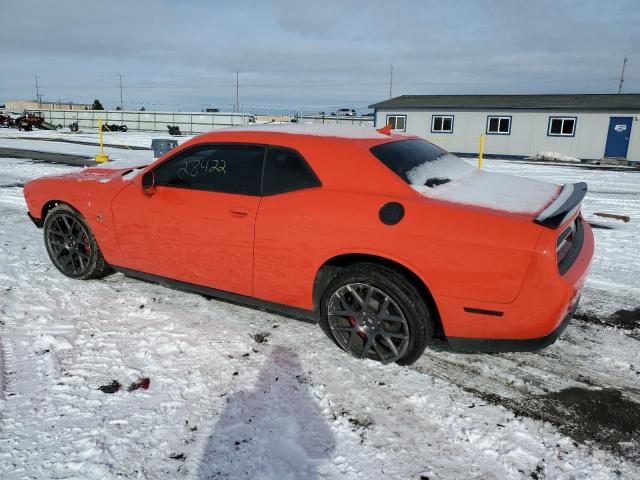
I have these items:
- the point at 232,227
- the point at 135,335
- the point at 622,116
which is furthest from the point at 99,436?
the point at 622,116

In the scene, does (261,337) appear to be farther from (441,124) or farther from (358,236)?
(441,124)

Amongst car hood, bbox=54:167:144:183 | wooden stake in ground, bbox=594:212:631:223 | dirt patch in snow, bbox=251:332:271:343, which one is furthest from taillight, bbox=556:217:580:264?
wooden stake in ground, bbox=594:212:631:223

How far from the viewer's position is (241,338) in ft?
11.5

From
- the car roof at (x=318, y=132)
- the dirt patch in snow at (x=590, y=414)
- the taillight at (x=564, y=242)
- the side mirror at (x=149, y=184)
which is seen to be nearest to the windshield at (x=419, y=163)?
the car roof at (x=318, y=132)

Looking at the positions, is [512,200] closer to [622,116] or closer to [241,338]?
[241,338]

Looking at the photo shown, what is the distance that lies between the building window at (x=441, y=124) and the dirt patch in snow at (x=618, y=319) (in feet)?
76.6

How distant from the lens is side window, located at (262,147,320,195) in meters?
3.25

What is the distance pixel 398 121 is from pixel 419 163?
2502cm

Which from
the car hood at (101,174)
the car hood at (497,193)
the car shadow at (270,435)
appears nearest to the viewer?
the car shadow at (270,435)

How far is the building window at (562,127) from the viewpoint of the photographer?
23438mm

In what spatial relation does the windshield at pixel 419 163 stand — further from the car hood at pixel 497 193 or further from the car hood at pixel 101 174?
the car hood at pixel 101 174

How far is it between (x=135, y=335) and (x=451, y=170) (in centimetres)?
283

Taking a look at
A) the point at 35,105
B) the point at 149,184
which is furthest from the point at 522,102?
the point at 35,105

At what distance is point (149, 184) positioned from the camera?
12.4 feet
